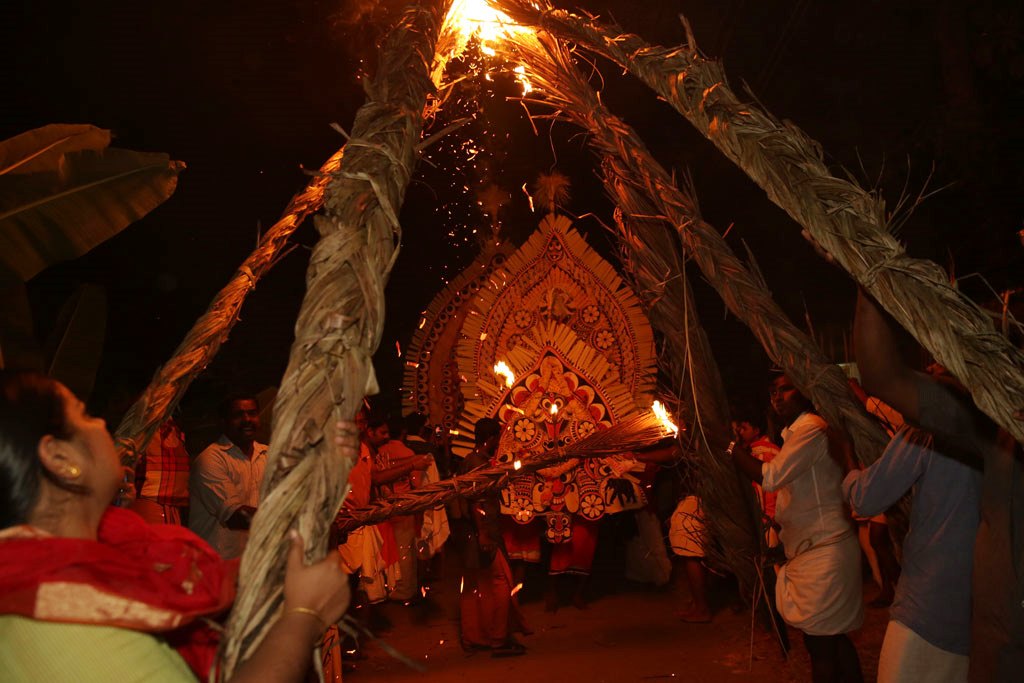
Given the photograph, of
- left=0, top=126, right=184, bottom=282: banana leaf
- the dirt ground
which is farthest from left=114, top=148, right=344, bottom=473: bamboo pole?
the dirt ground

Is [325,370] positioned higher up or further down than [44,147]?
further down

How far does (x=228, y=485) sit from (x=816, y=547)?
9.92 feet

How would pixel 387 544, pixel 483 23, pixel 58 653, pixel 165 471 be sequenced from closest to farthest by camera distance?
pixel 58 653 < pixel 483 23 < pixel 165 471 < pixel 387 544

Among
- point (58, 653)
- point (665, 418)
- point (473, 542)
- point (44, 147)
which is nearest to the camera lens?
point (58, 653)

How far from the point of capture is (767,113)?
209 centimetres

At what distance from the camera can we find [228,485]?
4770mm

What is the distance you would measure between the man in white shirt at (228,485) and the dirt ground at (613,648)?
1.69 m

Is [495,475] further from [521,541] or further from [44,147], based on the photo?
[521,541]

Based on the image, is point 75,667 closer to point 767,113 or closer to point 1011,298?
point 767,113

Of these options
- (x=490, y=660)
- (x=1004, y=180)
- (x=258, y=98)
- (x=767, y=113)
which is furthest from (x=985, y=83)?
(x=258, y=98)

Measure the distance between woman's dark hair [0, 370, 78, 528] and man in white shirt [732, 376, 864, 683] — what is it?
3355 mm

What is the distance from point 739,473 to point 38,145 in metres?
3.47

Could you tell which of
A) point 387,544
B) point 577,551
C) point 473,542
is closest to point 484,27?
point 473,542

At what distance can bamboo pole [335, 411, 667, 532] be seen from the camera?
4273 millimetres
